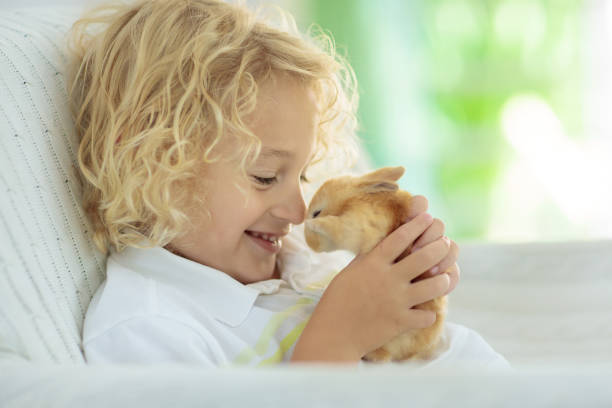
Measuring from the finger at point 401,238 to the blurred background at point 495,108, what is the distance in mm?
1671

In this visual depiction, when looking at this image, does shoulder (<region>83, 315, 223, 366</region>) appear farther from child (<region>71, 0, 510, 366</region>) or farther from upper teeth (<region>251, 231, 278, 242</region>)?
upper teeth (<region>251, 231, 278, 242</region>)

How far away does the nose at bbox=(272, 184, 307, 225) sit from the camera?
2.77 ft

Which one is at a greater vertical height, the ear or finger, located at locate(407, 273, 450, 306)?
the ear

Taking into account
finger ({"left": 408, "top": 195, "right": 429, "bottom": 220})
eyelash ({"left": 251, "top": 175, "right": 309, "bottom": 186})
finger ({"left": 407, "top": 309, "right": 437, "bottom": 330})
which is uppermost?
finger ({"left": 408, "top": 195, "right": 429, "bottom": 220})

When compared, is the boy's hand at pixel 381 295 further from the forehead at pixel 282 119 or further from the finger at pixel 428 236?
the forehead at pixel 282 119

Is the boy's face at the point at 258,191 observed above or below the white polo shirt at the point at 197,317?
above

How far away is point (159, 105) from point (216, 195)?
0.47 ft

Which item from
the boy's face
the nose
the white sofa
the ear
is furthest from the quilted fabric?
the ear

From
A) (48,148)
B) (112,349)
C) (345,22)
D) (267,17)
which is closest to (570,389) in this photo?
(112,349)

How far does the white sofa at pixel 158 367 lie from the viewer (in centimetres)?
39

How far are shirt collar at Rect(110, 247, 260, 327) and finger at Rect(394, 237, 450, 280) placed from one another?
0.70 feet

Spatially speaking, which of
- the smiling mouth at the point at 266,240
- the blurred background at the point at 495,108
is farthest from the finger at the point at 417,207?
the blurred background at the point at 495,108

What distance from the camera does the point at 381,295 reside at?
0.76 meters

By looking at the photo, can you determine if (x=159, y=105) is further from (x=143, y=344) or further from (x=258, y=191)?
(x=143, y=344)
